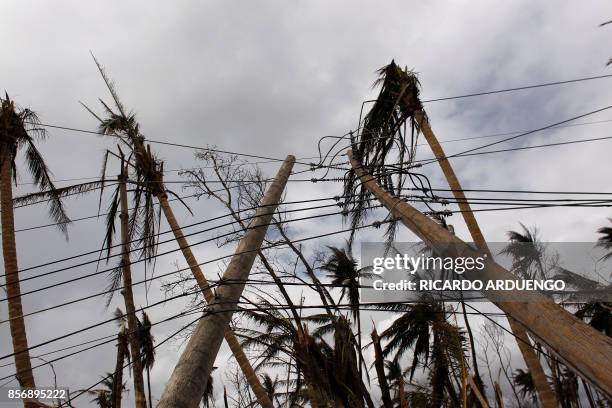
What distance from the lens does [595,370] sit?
3004 millimetres

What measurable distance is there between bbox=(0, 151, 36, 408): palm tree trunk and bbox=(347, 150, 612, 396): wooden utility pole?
7827mm

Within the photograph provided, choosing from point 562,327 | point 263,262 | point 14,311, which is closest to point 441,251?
point 562,327

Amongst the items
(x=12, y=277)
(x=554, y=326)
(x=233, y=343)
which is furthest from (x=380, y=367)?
(x=12, y=277)

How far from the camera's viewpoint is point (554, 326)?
10.9ft

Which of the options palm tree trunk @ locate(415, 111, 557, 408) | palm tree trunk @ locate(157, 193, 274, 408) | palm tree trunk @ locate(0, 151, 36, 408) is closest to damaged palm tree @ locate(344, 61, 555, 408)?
palm tree trunk @ locate(415, 111, 557, 408)

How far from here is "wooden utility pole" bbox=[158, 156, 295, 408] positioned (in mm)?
3147

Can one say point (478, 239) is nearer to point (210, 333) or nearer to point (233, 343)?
point (233, 343)

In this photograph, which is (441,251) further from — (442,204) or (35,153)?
(35,153)

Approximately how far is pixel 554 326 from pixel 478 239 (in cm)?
696

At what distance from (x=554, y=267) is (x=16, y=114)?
24243 mm

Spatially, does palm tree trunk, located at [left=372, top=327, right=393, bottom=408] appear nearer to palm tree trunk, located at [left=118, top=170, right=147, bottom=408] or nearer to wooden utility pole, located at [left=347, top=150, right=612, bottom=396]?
wooden utility pole, located at [left=347, top=150, right=612, bottom=396]

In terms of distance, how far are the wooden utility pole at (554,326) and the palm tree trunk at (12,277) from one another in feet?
25.7

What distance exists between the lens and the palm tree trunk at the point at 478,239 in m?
8.40

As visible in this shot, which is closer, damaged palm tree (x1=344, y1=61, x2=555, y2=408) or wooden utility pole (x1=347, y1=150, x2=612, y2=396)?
wooden utility pole (x1=347, y1=150, x2=612, y2=396)
